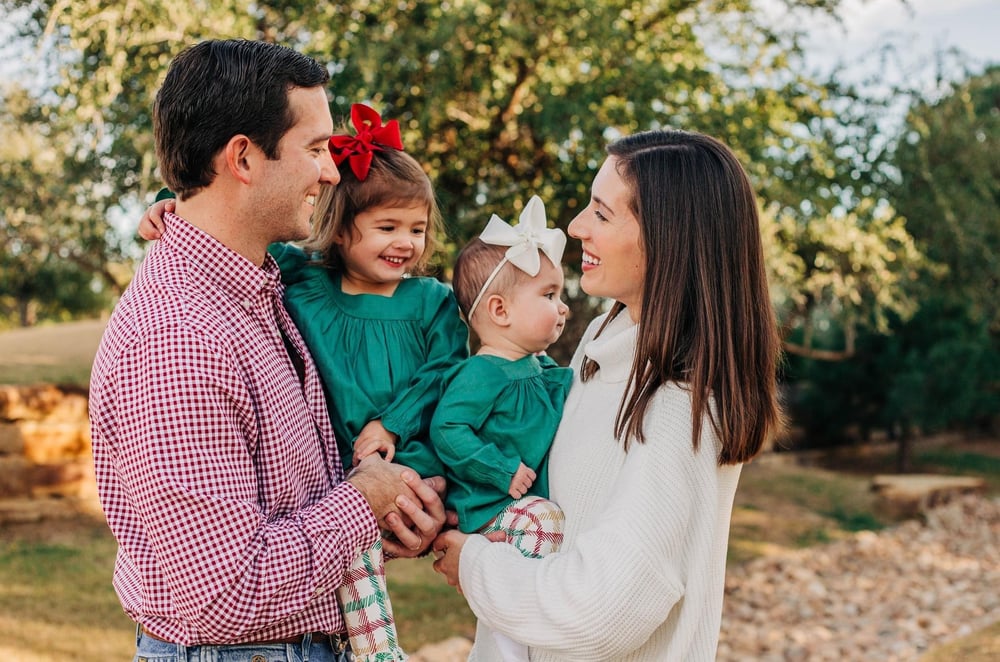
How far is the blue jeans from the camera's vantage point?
6.36 ft

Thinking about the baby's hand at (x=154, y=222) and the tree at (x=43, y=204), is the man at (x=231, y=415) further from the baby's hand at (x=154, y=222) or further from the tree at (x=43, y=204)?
the tree at (x=43, y=204)

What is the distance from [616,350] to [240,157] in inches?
37.2

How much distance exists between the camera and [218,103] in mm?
2020

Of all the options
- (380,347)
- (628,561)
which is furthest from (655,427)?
(380,347)

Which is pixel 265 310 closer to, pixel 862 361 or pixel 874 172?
pixel 874 172

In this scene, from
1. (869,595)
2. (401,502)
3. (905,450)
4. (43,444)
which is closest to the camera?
(401,502)

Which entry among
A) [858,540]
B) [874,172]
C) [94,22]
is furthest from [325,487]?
[858,540]

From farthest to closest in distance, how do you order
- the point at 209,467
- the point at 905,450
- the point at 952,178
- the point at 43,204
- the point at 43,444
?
the point at 905,450, the point at 952,178, the point at 43,444, the point at 43,204, the point at 209,467

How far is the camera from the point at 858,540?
10961mm

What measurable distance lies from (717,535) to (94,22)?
5.82 metres

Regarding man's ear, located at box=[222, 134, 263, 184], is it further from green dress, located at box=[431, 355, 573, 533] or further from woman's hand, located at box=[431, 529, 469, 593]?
woman's hand, located at box=[431, 529, 469, 593]

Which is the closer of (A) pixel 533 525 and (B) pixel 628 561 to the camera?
(B) pixel 628 561

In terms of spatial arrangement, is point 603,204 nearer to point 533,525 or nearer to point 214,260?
point 533,525

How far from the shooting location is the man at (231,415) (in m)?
1.80
